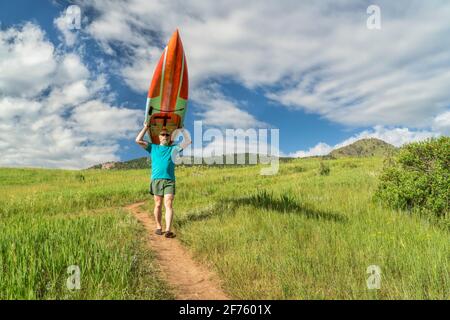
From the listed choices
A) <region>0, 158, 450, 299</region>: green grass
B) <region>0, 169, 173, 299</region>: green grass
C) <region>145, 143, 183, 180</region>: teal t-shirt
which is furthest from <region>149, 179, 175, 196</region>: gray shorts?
<region>0, 169, 173, 299</region>: green grass

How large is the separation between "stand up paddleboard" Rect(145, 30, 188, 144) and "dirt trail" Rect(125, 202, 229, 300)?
4.76 metres

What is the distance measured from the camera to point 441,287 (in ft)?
13.6

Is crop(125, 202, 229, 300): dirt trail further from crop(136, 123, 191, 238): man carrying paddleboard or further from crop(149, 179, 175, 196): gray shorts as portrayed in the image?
crop(149, 179, 175, 196): gray shorts

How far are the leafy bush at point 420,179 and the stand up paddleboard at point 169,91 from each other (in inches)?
284

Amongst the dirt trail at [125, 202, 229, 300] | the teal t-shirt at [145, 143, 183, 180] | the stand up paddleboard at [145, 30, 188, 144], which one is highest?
the stand up paddleboard at [145, 30, 188, 144]

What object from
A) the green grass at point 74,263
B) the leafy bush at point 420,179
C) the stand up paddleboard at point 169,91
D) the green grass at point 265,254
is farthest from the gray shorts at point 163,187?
the leafy bush at point 420,179

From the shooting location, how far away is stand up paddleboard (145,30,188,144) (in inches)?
409

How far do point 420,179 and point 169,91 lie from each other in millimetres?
8125

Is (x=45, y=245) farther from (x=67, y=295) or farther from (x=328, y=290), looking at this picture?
(x=328, y=290)

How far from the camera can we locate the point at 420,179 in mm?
7875

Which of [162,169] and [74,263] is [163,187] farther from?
[74,263]

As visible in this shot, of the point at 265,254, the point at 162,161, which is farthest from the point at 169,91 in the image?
the point at 265,254
